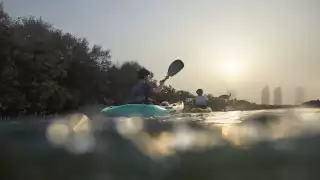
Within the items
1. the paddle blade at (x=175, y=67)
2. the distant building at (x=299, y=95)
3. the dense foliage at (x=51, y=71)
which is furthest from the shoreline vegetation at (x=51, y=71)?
the distant building at (x=299, y=95)

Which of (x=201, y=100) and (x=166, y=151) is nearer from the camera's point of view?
(x=166, y=151)

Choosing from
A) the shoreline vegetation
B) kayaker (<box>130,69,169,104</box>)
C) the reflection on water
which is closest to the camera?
the reflection on water

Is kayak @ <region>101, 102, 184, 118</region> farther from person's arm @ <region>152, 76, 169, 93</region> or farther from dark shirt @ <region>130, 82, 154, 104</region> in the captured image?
person's arm @ <region>152, 76, 169, 93</region>

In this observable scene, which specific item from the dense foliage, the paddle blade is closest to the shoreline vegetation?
the dense foliage

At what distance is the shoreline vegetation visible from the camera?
116 ft

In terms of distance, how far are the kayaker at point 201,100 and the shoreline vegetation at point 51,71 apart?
17.6 metres

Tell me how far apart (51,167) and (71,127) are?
144cm

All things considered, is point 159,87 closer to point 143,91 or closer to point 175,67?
point 143,91

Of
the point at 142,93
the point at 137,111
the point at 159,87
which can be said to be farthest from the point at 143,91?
the point at 137,111

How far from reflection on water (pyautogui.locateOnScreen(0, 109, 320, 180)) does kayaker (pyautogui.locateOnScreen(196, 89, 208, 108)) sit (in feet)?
18.5

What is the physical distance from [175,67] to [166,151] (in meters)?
7.24

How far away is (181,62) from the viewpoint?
43.5ft

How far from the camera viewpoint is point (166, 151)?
20.4ft

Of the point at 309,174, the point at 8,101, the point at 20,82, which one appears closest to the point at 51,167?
the point at 309,174
